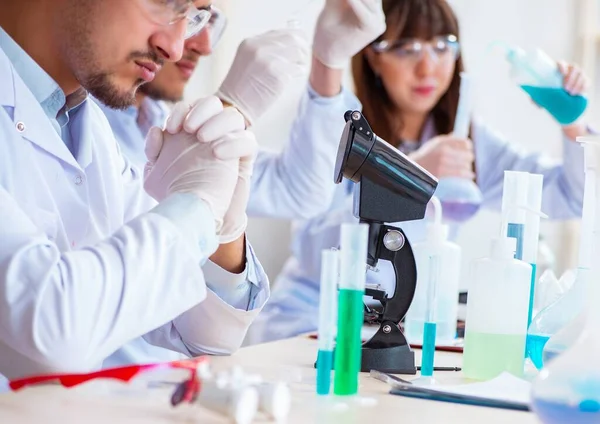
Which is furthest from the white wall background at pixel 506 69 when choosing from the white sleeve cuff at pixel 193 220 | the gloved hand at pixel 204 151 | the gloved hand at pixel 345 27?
the white sleeve cuff at pixel 193 220

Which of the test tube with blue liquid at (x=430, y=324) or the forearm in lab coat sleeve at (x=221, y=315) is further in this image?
the forearm in lab coat sleeve at (x=221, y=315)

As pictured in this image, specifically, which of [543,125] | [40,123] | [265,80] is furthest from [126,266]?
[543,125]

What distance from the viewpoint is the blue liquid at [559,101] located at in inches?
104

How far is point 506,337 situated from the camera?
4.42ft

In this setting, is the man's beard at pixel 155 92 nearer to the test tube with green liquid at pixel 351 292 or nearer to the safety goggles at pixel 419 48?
the safety goggles at pixel 419 48

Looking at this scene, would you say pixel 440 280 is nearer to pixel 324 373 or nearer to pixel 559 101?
pixel 324 373

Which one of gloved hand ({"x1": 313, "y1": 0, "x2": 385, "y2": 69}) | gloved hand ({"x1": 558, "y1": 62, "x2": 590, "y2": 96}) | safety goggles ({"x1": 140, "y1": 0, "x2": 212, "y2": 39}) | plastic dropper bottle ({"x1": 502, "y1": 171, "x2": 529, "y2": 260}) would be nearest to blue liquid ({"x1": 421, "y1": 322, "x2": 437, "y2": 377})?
plastic dropper bottle ({"x1": 502, "y1": 171, "x2": 529, "y2": 260})

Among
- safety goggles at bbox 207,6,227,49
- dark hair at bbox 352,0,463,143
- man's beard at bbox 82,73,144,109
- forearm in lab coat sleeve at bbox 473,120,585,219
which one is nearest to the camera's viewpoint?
man's beard at bbox 82,73,144,109

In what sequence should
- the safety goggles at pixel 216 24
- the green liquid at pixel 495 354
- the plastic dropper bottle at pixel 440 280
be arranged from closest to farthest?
the green liquid at pixel 495 354, the plastic dropper bottle at pixel 440 280, the safety goggles at pixel 216 24

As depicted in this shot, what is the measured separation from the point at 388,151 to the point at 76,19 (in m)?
0.65

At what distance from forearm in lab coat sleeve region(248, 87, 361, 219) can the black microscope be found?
54.4 inches

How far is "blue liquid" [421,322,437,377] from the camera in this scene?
1.40 metres

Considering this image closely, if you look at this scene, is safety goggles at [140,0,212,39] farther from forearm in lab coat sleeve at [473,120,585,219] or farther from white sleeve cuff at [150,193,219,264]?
forearm in lab coat sleeve at [473,120,585,219]

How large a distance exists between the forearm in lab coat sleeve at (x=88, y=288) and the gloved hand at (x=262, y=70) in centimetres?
121
